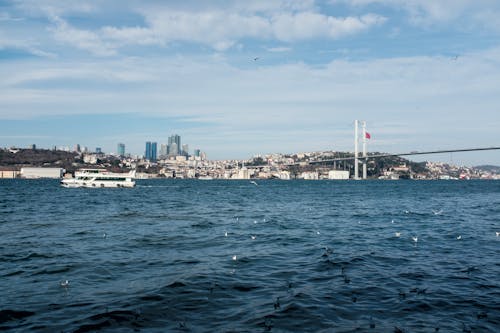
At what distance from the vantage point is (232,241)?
54.1 ft

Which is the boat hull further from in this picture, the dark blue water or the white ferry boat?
the dark blue water

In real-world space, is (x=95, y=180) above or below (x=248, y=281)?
above

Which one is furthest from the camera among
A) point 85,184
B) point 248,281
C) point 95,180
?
point 95,180

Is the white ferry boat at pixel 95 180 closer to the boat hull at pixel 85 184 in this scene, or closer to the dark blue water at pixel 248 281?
the boat hull at pixel 85 184

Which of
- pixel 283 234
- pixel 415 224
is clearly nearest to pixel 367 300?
pixel 283 234

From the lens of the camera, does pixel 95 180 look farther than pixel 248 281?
Yes

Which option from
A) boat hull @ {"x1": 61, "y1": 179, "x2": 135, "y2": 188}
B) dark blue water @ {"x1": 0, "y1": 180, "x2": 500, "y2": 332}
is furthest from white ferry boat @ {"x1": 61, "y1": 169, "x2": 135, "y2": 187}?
dark blue water @ {"x1": 0, "y1": 180, "x2": 500, "y2": 332}

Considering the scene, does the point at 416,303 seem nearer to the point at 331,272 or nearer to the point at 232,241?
the point at 331,272

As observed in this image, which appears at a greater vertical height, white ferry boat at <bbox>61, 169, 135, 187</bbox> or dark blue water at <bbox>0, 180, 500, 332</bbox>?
white ferry boat at <bbox>61, 169, 135, 187</bbox>

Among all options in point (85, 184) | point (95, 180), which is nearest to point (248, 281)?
point (85, 184)

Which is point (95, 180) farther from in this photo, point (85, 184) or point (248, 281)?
point (248, 281)

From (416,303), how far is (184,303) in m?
4.45

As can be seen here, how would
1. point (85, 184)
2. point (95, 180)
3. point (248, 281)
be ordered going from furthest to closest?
1. point (95, 180)
2. point (85, 184)
3. point (248, 281)

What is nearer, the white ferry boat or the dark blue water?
the dark blue water
